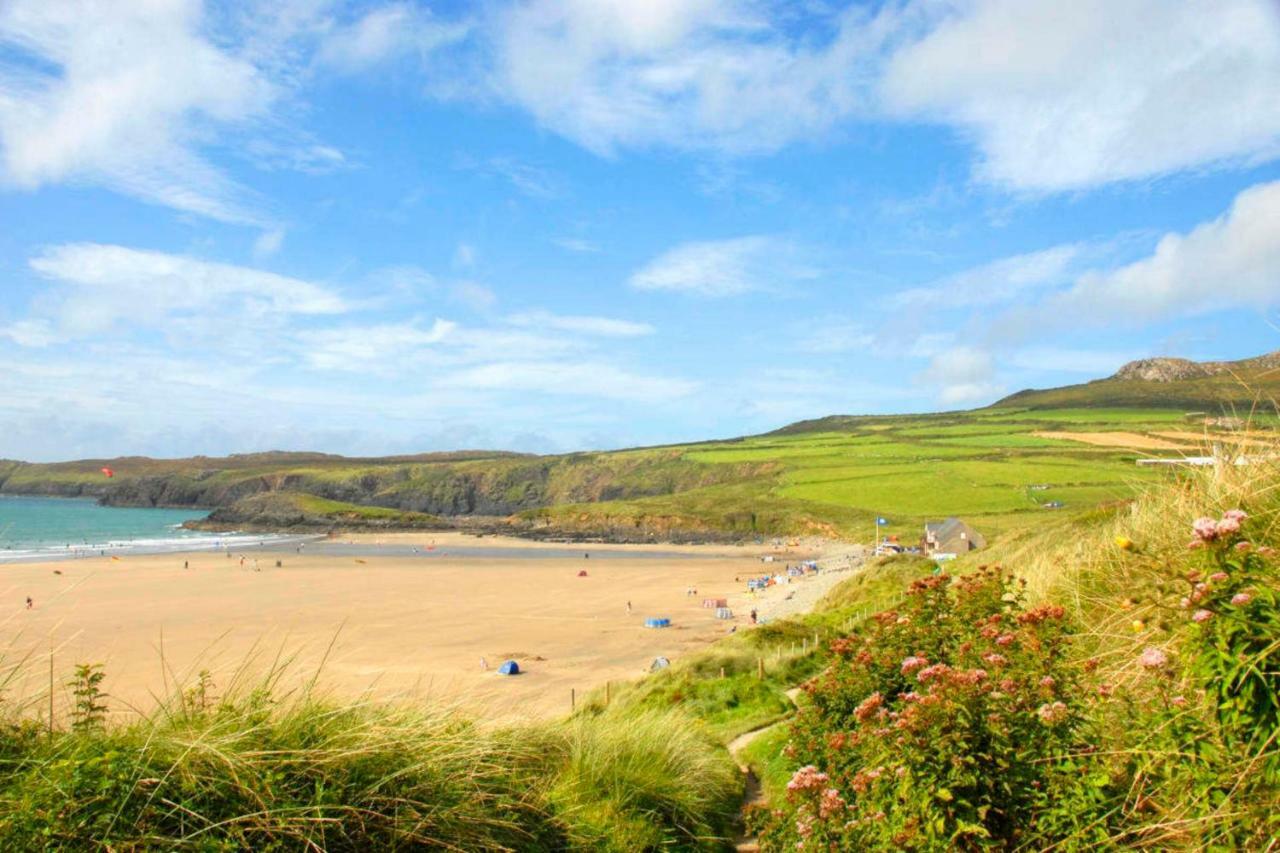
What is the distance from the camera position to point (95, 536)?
273 ft

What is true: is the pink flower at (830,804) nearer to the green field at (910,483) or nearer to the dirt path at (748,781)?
the dirt path at (748,781)

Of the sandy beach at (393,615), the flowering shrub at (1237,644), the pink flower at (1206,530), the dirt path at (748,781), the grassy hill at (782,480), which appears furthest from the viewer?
the grassy hill at (782,480)

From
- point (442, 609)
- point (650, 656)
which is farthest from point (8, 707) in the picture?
point (442, 609)

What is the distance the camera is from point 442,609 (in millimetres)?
41375

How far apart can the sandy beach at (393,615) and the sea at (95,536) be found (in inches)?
282

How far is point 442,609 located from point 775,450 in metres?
110

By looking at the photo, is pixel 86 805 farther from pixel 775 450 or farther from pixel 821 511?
pixel 775 450

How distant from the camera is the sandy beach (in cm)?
2353

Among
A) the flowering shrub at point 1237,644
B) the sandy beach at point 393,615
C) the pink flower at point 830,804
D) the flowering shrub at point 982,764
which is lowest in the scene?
the sandy beach at point 393,615

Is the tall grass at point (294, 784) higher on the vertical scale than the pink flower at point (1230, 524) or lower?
lower

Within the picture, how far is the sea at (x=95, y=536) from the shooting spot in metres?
66.8

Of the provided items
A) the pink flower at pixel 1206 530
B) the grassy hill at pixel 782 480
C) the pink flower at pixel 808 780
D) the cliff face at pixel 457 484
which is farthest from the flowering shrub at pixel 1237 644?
the cliff face at pixel 457 484

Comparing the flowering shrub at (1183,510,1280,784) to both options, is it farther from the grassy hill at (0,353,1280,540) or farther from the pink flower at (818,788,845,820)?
the grassy hill at (0,353,1280,540)

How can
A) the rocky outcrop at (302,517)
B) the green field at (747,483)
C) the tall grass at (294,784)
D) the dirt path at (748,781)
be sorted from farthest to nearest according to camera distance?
the rocky outcrop at (302,517) < the green field at (747,483) < the dirt path at (748,781) < the tall grass at (294,784)
